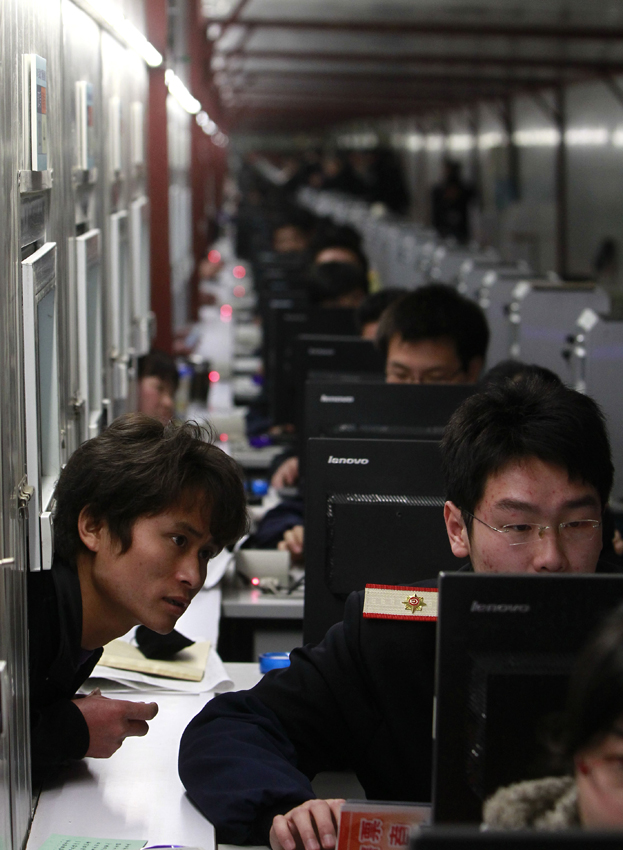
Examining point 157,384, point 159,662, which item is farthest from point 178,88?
point 159,662

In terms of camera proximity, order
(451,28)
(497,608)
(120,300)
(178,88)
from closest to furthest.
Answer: (497,608) → (120,300) → (178,88) → (451,28)

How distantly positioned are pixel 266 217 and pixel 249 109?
1402 cm

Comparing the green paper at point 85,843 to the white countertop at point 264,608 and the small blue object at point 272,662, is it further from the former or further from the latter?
the white countertop at point 264,608

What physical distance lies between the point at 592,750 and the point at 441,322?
105 inches

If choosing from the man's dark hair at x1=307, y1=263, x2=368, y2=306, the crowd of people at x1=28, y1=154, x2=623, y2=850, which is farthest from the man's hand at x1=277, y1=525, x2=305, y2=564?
the man's dark hair at x1=307, y1=263, x2=368, y2=306

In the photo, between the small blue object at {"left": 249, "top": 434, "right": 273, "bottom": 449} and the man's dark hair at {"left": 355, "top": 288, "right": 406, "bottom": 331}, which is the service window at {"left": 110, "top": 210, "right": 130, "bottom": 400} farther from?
the man's dark hair at {"left": 355, "top": 288, "right": 406, "bottom": 331}

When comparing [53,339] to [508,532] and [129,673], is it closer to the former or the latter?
[129,673]

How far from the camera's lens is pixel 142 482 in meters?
2.07

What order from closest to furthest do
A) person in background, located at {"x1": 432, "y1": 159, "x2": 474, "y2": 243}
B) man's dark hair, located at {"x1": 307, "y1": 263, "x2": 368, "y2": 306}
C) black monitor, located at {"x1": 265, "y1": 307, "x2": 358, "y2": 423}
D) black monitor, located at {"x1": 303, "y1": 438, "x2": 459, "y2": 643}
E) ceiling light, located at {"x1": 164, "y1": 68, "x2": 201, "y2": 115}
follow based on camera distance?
black monitor, located at {"x1": 303, "y1": 438, "x2": 459, "y2": 643} → black monitor, located at {"x1": 265, "y1": 307, "x2": 358, "y2": 423} → ceiling light, located at {"x1": 164, "y1": 68, "x2": 201, "y2": 115} → man's dark hair, located at {"x1": 307, "y1": 263, "x2": 368, "y2": 306} → person in background, located at {"x1": 432, "y1": 159, "x2": 474, "y2": 243}

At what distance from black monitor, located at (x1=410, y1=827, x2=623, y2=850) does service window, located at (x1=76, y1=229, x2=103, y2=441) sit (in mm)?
2257

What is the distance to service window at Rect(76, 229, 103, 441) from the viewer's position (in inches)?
120

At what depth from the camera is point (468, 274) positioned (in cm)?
763

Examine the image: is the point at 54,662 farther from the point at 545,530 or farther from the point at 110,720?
the point at 545,530

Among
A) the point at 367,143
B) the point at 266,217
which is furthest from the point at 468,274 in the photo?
the point at 367,143
